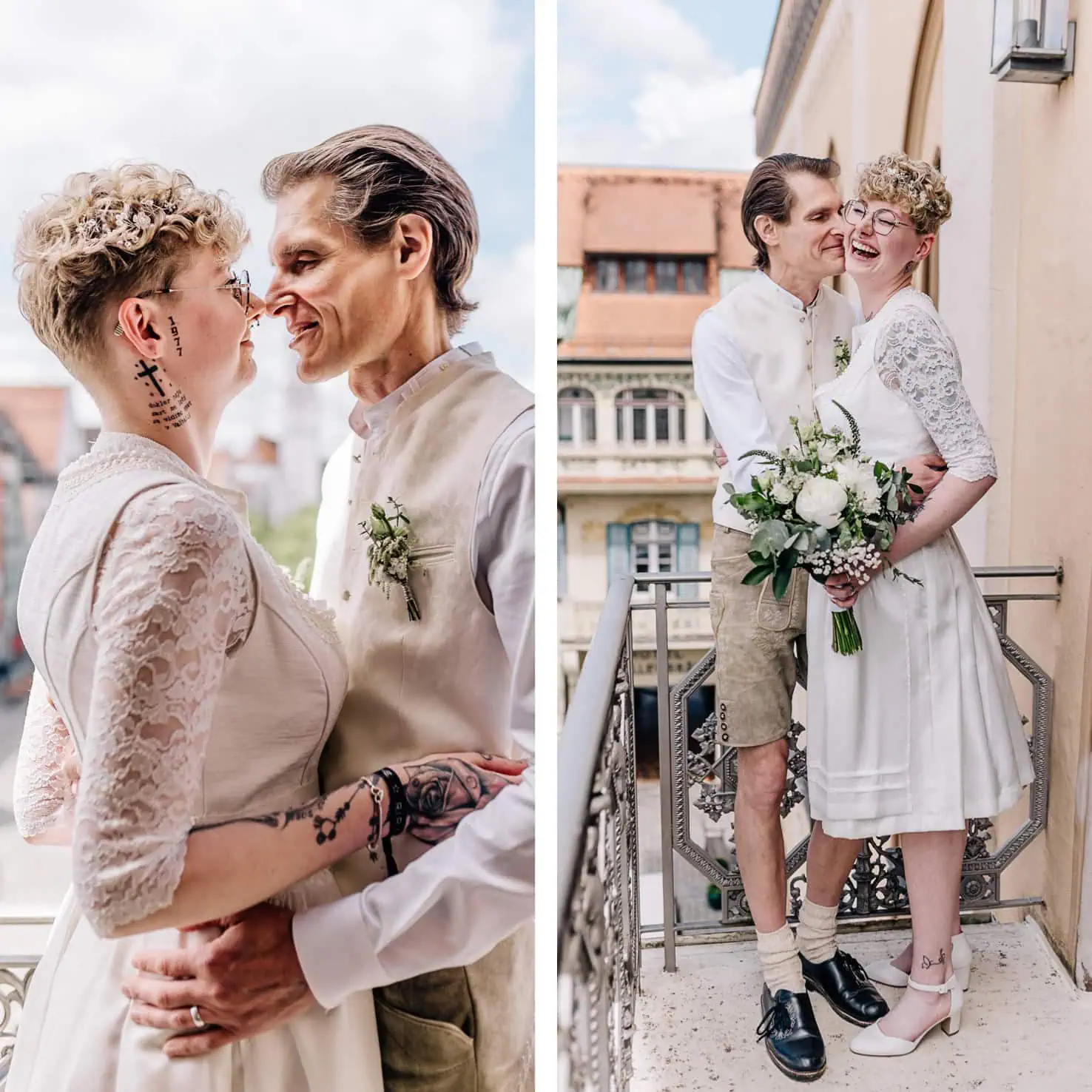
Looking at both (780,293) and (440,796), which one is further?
(780,293)

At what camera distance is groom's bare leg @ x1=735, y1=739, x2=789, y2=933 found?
1.89 m

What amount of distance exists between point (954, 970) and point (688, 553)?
0.99m

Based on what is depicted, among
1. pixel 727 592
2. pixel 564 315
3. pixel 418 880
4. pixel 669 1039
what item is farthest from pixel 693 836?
pixel 564 315

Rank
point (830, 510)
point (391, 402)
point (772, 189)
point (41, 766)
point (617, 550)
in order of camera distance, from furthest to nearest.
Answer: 1. point (617, 550)
2. point (772, 189)
3. point (830, 510)
4. point (391, 402)
5. point (41, 766)

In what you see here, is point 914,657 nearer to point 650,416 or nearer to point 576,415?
point 650,416

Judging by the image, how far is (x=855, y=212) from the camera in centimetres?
177

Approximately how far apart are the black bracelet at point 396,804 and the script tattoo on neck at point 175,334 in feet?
2.30

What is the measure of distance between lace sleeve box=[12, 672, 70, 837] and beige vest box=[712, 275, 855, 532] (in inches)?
49.2

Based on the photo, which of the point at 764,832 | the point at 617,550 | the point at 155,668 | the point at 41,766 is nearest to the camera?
the point at 155,668

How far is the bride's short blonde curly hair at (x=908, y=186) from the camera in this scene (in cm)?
176

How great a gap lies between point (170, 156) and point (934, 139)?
4.41 ft

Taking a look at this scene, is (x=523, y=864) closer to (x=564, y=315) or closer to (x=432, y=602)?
(x=432, y=602)

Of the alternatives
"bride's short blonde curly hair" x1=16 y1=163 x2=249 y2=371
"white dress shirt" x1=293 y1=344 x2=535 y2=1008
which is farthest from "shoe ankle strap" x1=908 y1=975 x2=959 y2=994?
"bride's short blonde curly hair" x1=16 y1=163 x2=249 y2=371

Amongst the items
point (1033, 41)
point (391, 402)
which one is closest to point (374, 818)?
point (391, 402)
